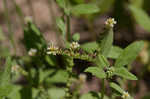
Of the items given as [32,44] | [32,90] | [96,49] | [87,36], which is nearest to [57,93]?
[32,90]

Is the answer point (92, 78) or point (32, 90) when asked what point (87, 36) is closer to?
point (92, 78)

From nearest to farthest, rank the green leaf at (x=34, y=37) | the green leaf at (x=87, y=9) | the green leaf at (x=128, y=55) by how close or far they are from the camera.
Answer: the green leaf at (x=128, y=55)
the green leaf at (x=87, y=9)
the green leaf at (x=34, y=37)

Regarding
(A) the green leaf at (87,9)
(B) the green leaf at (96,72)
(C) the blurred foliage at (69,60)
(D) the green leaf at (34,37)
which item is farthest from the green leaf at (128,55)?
(D) the green leaf at (34,37)

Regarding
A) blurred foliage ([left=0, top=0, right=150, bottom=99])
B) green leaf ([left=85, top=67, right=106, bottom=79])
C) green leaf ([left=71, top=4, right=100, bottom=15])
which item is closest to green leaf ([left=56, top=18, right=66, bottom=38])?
blurred foliage ([left=0, top=0, right=150, bottom=99])

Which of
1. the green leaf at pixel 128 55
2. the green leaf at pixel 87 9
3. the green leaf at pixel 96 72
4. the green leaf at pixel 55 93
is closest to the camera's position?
the green leaf at pixel 96 72

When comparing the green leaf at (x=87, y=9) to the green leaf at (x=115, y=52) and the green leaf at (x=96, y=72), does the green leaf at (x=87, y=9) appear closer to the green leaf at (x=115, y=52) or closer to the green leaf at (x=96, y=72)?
the green leaf at (x=115, y=52)

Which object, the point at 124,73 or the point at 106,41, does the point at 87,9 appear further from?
the point at 124,73

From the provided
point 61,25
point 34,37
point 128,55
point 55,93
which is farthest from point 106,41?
point 55,93

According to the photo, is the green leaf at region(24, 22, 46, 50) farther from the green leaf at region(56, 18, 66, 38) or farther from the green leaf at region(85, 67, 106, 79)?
the green leaf at region(85, 67, 106, 79)

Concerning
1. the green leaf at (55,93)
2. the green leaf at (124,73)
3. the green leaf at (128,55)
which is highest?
the green leaf at (128,55)
